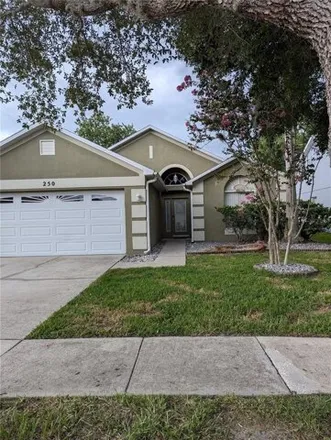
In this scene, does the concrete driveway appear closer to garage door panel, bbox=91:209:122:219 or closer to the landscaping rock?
garage door panel, bbox=91:209:122:219

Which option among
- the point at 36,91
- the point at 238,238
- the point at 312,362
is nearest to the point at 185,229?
→ the point at 238,238

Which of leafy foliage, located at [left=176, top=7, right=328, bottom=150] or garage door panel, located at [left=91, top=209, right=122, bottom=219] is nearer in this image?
leafy foliage, located at [left=176, top=7, right=328, bottom=150]

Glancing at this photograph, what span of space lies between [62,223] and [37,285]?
527 centimetres

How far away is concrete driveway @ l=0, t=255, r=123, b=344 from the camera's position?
4945mm

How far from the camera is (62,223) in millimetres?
12414

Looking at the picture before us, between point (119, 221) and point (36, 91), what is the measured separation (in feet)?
20.6

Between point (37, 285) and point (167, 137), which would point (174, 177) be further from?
point (37, 285)

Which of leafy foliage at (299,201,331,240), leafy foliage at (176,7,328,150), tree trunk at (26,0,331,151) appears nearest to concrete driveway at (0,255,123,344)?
tree trunk at (26,0,331,151)

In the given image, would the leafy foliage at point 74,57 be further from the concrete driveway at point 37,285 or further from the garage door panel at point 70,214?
the garage door panel at point 70,214

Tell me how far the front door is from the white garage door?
7.45 meters

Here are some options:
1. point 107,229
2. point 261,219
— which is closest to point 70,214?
point 107,229

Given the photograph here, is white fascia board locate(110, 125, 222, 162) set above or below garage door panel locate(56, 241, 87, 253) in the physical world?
above

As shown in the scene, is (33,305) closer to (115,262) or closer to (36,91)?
(36,91)

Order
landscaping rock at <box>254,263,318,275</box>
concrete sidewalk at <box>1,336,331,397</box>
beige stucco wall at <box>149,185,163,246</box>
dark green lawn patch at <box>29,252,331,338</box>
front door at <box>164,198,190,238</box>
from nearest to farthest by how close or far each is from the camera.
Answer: concrete sidewalk at <box>1,336,331,397</box>
dark green lawn patch at <box>29,252,331,338</box>
landscaping rock at <box>254,263,318,275</box>
beige stucco wall at <box>149,185,163,246</box>
front door at <box>164,198,190,238</box>
